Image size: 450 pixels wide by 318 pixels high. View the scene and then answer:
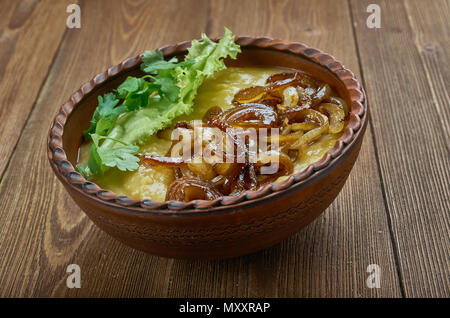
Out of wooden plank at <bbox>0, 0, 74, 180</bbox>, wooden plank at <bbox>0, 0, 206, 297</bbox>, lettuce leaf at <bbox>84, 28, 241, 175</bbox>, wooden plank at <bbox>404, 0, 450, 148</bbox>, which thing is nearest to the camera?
wooden plank at <bbox>0, 0, 206, 297</bbox>

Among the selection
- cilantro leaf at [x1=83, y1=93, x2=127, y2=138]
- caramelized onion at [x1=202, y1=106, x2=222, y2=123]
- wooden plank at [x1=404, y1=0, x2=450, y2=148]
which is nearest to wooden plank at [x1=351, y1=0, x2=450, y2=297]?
wooden plank at [x1=404, y1=0, x2=450, y2=148]

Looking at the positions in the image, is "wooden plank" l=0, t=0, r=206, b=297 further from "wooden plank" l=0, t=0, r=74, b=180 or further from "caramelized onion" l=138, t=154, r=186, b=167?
"caramelized onion" l=138, t=154, r=186, b=167

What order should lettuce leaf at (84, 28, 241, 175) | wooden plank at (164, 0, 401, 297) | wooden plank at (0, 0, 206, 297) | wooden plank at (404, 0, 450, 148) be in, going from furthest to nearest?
1. wooden plank at (404, 0, 450, 148)
2. lettuce leaf at (84, 28, 241, 175)
3. wooden plank at (0, 0, 206, 297)
4. wooden plank at (164, 0, 401, 297)

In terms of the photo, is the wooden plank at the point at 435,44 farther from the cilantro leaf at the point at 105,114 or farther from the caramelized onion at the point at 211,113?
the cilantro leaf at the point at 105,114

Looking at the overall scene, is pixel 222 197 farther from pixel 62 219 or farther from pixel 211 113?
pixel 62 219

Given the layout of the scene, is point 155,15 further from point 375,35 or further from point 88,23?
point 375,35

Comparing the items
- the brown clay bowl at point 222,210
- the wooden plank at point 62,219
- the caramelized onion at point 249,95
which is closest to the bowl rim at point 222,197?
the brown clay bowl at point 222,210

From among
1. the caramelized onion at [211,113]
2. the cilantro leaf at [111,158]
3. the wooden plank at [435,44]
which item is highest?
the wooden plank at [435,44]

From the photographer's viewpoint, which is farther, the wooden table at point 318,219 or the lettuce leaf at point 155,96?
the lettuce leaf at point 155,96
